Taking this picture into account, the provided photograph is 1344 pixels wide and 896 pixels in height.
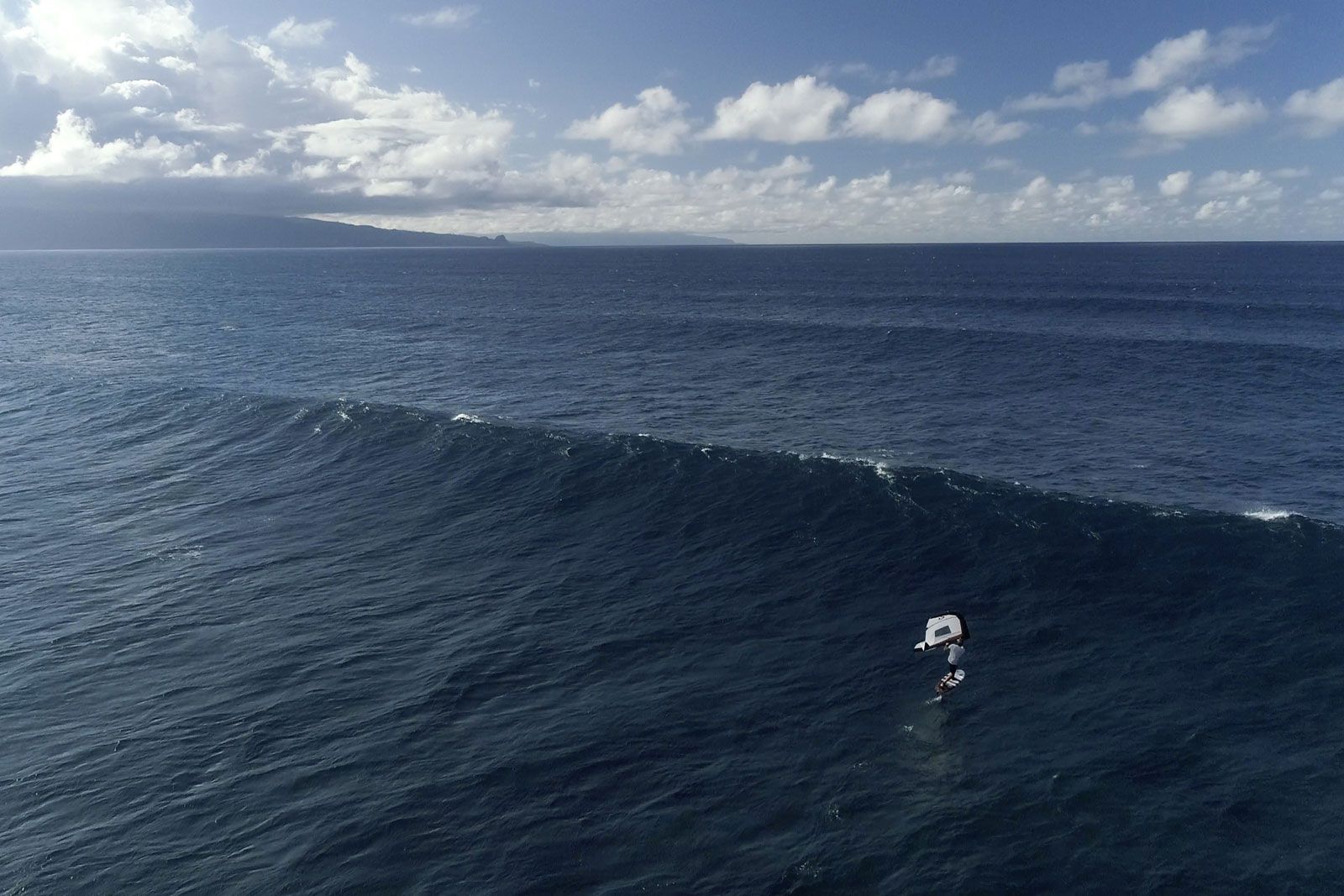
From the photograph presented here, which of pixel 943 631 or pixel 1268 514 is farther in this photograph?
pixel 1268 514

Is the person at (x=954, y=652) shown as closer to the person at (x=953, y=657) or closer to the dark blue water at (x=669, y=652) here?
the person at (x=953, y=657)

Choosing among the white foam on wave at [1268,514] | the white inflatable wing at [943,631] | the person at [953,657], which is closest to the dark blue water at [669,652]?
the white foam on wave at [1268,514]

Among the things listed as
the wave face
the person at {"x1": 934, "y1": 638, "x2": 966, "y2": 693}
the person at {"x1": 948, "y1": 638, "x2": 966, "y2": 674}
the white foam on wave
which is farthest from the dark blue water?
the person at {"x1": 948, "y1": 638, "x2": 966, "y2": 674}

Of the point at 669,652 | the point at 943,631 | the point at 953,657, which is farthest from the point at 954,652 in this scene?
the point at 669,652

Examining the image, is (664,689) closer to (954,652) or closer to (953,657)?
(953,657)

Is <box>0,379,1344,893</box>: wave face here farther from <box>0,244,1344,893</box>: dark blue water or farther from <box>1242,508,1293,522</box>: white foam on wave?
<box>1242,508,1293,522</box>: white foam on wave

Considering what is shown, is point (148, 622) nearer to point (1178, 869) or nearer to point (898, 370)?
point (1178, 869)
